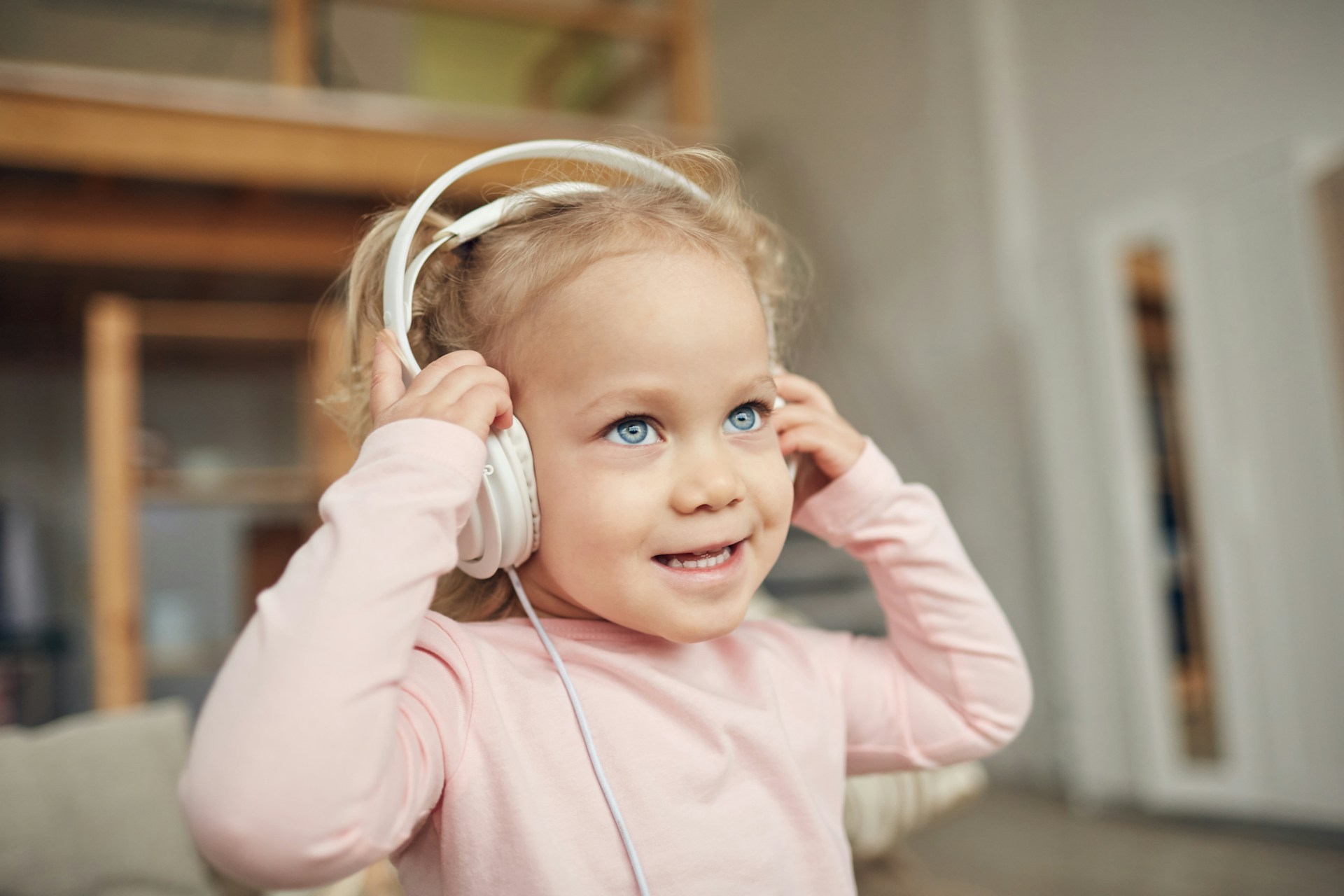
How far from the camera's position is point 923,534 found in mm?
818

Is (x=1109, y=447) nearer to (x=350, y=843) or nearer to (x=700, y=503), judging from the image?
(x=700, y=503)

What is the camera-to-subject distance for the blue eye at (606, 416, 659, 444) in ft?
2.08

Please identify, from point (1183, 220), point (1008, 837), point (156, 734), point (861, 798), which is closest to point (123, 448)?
point (156, 734)

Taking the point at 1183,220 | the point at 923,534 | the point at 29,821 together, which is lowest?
the point at 29,821

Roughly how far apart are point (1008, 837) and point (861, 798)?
4.28 ft

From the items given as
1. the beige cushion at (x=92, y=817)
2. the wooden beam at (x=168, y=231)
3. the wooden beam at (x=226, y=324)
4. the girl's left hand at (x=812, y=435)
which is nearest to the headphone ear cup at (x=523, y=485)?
the girl's left hand at (x=812, y=435)

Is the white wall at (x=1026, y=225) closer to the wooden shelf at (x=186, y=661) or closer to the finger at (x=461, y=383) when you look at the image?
the wooden shelf at (x=186, y=661)

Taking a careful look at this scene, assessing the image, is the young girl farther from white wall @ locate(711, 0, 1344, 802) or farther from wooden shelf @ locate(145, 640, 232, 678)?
wooden shelf @ locate(145, 640, 232, 678)

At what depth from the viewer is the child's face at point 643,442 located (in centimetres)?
62

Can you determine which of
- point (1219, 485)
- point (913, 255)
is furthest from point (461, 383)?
point (913, 255)

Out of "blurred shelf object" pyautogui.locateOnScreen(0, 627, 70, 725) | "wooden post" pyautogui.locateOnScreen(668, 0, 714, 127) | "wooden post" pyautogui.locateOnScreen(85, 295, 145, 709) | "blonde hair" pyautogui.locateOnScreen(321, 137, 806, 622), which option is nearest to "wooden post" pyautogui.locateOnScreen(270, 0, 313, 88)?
"wooden post" pyautogui.locateOnScreen(85, 295, 145, 709)

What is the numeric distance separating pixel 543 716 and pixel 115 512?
3.21 meters

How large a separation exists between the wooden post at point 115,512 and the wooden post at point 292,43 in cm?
105

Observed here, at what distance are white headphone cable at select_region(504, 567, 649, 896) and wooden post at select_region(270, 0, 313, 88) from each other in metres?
3.48
